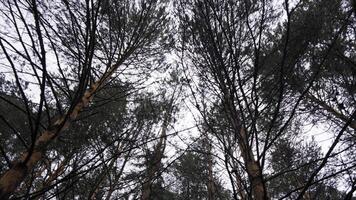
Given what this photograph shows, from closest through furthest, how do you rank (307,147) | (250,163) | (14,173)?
(14,173) → (250,163) → (307,147)

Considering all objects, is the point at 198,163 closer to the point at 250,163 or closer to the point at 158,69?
the point at 158,69

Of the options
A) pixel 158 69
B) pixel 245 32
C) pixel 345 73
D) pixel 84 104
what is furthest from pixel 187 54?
pixel 345 73

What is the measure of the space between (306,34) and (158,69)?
11.0 ft

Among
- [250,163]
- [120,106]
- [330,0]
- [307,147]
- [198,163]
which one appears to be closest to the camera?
[250,163]

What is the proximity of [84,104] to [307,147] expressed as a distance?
27.8ft

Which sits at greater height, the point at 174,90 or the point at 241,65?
the point at 174,90

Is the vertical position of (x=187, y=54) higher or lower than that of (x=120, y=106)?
lower

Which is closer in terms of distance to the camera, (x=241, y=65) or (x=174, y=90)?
(x=241, y=65)

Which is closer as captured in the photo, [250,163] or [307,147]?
[250,163]

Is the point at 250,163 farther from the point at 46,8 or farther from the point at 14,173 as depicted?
the point at 46,8

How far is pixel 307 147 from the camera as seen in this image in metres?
9.22

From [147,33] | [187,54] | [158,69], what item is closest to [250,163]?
[187,54]

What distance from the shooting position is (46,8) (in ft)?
12.8

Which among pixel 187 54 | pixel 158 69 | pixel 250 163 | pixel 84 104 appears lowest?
pixel 250 163
